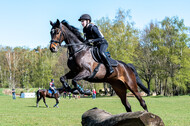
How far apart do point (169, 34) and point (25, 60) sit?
40.5 meters

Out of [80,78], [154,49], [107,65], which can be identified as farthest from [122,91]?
[154,49]

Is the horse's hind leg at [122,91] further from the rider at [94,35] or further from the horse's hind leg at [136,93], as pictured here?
the rider at [94,35]

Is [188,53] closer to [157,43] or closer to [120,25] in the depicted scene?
[157,43]

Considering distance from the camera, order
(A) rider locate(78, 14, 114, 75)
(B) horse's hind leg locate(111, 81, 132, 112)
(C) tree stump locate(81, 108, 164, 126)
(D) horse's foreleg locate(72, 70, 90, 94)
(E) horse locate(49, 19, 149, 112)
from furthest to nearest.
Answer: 1. (B) horse's hind leg locate(111, 81, 132, 112)
2. (A) rider locate(78, 14, 114, 75)
3. (E) horse locate(49, 19, 149, 112)
4. (D) horse's foreleg locate(72, 70, 90, 94)
5. (C) tree stump locate(81, 108, 164, 126)

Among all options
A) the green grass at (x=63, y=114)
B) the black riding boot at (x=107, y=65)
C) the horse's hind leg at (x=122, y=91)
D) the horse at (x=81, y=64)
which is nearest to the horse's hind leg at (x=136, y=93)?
the horse at (x=81, y=64)

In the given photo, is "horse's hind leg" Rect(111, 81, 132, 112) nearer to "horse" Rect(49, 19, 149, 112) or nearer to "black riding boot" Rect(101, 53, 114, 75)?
"horse" Rect(49, 19, 149, 112)

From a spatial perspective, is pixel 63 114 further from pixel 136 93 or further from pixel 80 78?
pixel 80 78

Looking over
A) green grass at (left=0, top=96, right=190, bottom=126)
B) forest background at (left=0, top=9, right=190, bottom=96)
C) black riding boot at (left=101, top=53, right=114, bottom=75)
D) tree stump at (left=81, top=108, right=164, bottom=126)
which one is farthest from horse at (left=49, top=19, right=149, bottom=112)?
forest background at (left=0, top=9, right=190, bottom=96)

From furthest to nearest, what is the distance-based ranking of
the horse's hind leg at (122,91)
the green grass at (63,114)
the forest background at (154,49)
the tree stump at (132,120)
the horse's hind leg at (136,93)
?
1. the forest background at (154,49)
2. the green grass at (63,114)
3. the horse's hind leg at (122,91)
4. the horse's hind leg at (136,93)
5. the tree stump at (132,120)

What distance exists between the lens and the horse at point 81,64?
7500 millimetres

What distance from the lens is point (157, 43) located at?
50.0 m

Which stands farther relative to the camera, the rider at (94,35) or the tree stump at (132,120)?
the rider at (94,35)

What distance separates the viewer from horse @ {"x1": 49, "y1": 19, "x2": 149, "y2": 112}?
750 cm

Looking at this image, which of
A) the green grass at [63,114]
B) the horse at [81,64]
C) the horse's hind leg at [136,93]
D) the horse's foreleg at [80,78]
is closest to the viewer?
the horse's foreleg at [80,78]
